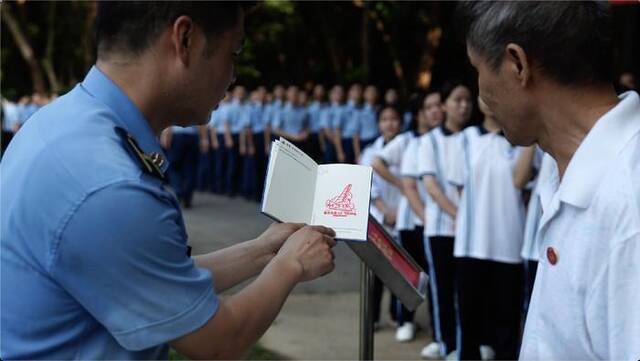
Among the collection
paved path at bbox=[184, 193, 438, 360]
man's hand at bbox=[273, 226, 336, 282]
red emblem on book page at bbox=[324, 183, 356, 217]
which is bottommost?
paved path at bbox=[184, 193, 438, 360]

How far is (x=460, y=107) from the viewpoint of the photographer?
5.08 m

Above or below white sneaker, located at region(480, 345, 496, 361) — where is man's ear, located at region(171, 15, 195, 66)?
above

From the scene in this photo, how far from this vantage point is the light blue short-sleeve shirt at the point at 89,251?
1.30 metres

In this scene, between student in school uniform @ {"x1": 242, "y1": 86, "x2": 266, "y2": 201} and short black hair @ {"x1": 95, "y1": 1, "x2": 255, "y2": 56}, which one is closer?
short black hair @ {"x1": 95, "y1": 1, "x2": 255, "y2": 56}

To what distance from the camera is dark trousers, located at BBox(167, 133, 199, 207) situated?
1157 cm

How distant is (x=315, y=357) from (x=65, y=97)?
12.4ft

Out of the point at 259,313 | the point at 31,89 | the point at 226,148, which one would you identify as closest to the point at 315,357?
the point at 259,313

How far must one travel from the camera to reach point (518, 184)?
4688 mm

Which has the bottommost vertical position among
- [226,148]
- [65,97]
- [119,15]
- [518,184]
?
[226,148]

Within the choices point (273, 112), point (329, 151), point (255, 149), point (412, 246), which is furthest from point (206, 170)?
point (412, 246)

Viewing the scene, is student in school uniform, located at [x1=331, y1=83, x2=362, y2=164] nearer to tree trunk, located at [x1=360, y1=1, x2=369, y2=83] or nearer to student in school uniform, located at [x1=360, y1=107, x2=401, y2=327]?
tree trunk, located at [x1=360, y1=1, x2=369, y2=83]

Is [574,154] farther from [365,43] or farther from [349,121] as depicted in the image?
[365,43]

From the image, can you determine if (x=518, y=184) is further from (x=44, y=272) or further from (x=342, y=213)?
(x=44, y=272)

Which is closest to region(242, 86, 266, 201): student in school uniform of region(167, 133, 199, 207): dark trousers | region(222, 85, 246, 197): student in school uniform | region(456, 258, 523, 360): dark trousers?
region(222, 85, 246, 197): student in school uniform
